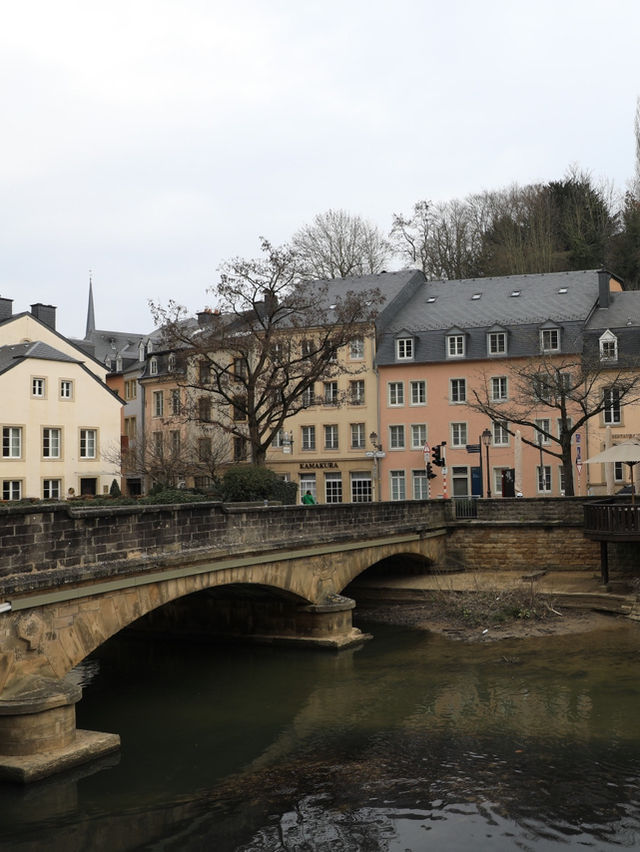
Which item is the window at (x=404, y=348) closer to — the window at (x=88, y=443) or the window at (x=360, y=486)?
the window at (x=360, y=486)

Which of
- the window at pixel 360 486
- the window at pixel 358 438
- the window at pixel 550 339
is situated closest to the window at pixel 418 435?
the window at pixel 358 438

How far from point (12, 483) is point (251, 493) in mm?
17629

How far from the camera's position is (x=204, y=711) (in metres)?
15.8

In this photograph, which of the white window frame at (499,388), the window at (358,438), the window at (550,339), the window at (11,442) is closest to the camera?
the window at (11,442)

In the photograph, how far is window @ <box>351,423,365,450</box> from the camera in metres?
46.7

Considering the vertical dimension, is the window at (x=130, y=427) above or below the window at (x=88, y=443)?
above

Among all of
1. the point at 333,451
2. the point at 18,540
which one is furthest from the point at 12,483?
the point at 18,540

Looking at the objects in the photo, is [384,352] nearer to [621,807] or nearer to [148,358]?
[148,358]

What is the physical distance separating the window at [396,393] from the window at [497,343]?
4685 millimetres

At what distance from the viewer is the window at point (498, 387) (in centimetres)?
4378

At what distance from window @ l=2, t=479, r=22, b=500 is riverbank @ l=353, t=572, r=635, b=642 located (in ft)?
62.7

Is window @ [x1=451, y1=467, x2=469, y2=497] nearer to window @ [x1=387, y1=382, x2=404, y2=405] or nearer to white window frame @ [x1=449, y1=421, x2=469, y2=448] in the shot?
white window frame @ [x1=449, y1=421, x2=469, y2=448]

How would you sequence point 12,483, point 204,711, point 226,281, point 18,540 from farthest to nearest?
1. point 12,483
2. point 226,281
3. point 204,711
4. point 18,540

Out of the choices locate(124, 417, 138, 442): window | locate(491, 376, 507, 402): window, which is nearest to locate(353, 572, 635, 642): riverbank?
locate(491, 376, 507, 402): window
